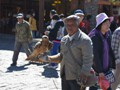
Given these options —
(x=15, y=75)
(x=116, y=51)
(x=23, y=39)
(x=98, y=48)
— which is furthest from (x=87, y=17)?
(x=98, y=48)

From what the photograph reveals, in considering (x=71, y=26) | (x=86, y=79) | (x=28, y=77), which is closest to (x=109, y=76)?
(x=86, y=79)

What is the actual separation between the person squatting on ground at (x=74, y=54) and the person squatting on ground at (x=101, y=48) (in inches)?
21.5

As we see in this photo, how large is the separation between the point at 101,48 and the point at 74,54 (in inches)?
28.2

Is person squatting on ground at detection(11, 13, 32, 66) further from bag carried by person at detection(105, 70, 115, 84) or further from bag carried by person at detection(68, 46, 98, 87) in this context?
bag carried by person at detection(68, 46, 98, 87)

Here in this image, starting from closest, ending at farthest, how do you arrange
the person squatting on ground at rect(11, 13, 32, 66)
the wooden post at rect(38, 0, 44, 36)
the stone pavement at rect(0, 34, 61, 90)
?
the stone pavement at rect(0, 34, 61, 90)
the person squatting on ground at rect(11, 13, 32, 66)
the wooden post at rect(38, 0, 44, 36)

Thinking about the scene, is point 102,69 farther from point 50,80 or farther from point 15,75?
point 15,75

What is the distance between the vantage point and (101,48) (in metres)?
5.81

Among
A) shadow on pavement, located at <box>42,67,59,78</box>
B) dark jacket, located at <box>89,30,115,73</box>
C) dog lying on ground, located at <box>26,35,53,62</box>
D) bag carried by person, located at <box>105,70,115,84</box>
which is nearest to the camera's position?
dog lying on ground, located at <box>26,35,53,62</box>

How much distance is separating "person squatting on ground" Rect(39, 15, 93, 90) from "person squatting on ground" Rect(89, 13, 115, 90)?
0.55m

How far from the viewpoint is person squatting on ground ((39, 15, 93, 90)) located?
5.14 m

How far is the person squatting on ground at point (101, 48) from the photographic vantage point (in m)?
5.77

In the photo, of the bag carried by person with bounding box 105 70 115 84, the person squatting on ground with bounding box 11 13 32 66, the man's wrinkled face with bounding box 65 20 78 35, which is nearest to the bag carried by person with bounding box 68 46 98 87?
the man's wrinkled face with bounding box 65 20 78 35

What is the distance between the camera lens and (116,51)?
691 cm

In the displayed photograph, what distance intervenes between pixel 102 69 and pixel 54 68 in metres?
5.93
